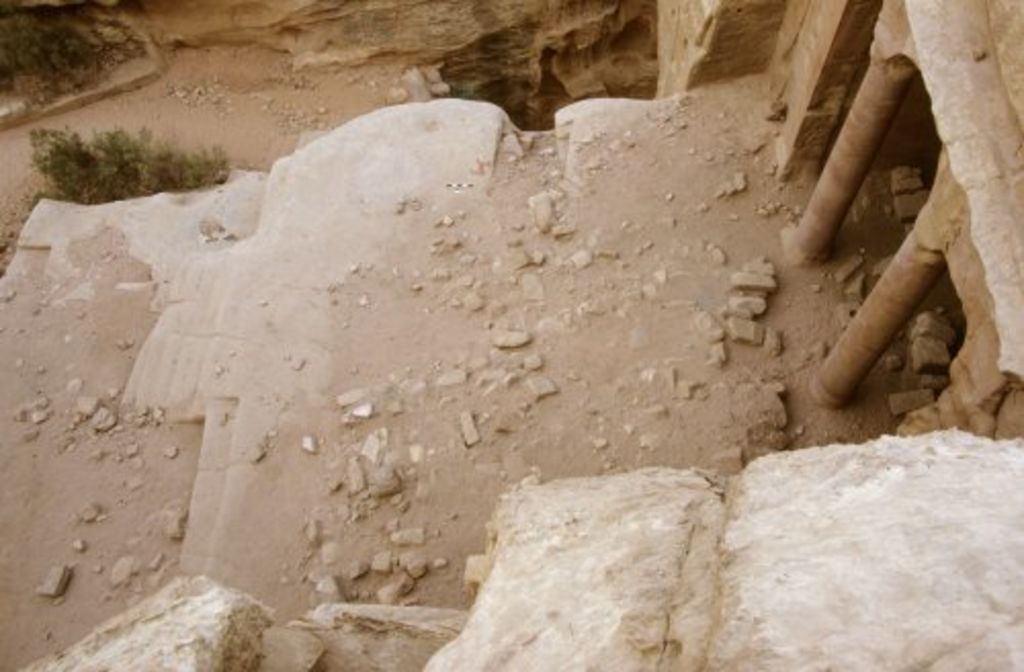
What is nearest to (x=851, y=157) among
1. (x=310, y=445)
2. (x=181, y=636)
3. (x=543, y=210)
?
(x=543, y=210)

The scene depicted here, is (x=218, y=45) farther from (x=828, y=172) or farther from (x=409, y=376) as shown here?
(x=828, y=172)

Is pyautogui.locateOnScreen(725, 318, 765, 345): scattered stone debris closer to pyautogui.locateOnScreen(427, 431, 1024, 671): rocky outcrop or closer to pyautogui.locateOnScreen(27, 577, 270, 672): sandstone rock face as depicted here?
pyautogui.locateOnScreen(427, 431, 1024, 671): rocky outcrop

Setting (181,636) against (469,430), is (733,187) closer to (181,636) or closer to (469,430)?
(469,430)

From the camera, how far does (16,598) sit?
529 cm

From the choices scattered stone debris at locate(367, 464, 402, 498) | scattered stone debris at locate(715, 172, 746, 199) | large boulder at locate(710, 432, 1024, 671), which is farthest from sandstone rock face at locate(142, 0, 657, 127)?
large boulder at locate(710, 432, 1024, 671)

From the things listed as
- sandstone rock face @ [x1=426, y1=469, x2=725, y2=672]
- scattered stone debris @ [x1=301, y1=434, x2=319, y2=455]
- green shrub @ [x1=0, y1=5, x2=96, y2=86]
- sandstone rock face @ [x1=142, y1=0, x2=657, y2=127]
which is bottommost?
scattered stone debris @ [x1=301, y1=434, x2=319, y2=455]

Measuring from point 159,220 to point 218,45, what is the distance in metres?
3.51

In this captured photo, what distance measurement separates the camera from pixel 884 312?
4.27m

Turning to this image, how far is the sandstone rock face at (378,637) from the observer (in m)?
3.20

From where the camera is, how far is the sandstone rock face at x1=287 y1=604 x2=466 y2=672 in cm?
320

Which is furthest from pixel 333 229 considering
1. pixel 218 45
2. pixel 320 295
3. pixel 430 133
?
pixel 218 45

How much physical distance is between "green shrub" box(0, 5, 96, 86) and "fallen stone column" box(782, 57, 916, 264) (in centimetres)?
822

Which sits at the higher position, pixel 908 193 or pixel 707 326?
pixel 908 193

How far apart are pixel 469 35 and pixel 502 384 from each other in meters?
5.65
